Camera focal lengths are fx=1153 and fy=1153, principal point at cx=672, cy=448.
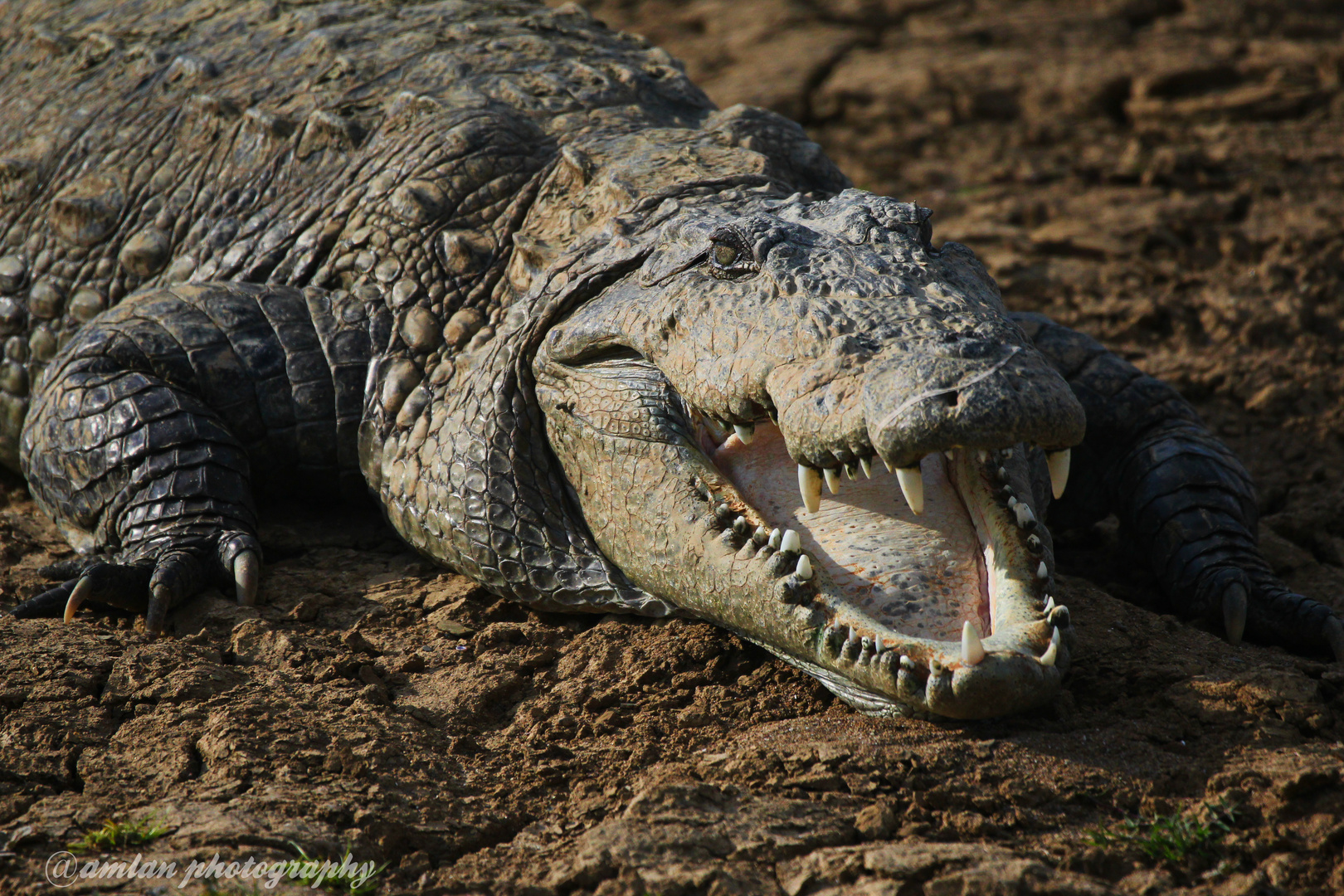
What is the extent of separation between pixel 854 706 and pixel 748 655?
42 cm

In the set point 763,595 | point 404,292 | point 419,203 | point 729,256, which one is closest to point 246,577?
point 404,292

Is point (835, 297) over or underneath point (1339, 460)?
Answer: over

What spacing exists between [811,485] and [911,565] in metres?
0.40

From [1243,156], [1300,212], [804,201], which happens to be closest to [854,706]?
[804,201]

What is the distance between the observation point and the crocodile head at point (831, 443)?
2.65 metres

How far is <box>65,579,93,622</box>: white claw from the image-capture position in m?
3.44

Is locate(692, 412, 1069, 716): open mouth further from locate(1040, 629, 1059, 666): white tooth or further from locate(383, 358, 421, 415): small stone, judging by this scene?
locate(383, 358, 421, 415): small stone

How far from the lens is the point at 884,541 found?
307 centimetres

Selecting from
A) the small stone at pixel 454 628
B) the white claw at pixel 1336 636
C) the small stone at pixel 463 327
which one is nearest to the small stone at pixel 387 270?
the small stone at pixel 463 327

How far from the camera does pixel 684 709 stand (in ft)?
10.1

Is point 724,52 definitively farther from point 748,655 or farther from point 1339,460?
point 748,655

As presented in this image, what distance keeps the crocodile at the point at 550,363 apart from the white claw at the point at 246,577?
15mm

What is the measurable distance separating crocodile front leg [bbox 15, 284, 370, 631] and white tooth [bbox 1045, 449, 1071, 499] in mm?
2348

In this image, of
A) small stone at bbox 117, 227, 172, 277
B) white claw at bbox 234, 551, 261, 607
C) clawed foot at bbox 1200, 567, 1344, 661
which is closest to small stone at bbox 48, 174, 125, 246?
small stone at bbox 117, 227, 172, 277
